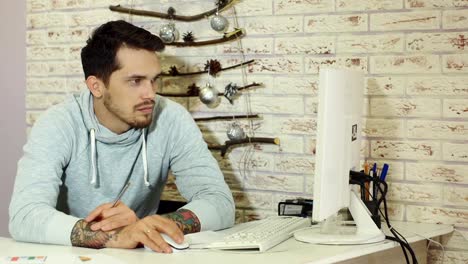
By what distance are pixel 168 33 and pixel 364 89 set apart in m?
0.80

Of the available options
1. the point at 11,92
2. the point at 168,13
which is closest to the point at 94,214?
the point at 168,13

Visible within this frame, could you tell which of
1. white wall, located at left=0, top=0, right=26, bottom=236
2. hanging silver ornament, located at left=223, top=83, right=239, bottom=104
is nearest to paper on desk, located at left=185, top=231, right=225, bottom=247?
hanging silver ornament, located at left=223, top=83, right=239, bottom=104

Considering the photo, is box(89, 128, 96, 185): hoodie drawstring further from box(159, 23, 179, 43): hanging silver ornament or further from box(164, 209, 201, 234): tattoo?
box(159, 23, 179, 43): hanging silver ornament

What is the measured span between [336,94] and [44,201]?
85cm

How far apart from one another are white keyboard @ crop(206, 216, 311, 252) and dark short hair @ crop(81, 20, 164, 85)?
2.15ft

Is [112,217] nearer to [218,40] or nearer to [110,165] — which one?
[110,165]

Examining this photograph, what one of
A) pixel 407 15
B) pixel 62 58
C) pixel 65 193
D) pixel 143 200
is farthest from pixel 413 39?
pixel 62 58

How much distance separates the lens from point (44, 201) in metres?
1.97

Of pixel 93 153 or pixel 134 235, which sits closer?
pixel 134 235

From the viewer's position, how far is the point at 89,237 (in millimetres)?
1804

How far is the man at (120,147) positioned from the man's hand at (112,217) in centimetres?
18

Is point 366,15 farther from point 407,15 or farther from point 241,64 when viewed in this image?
point 241,64

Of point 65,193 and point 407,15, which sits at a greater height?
point 407,15

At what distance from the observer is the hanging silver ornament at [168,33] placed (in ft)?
8.91
